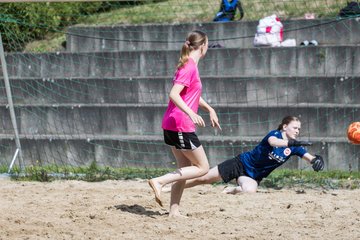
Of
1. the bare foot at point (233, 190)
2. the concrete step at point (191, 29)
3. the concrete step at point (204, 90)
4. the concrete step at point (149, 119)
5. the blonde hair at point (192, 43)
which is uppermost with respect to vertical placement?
the blonde hair at point (192, 43)

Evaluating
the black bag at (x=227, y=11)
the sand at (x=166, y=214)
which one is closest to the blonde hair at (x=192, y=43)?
the sand at (x=166, y=214)

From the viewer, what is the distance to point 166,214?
26.7 feet

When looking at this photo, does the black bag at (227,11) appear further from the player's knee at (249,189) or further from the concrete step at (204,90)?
the player's knee at (249,189)

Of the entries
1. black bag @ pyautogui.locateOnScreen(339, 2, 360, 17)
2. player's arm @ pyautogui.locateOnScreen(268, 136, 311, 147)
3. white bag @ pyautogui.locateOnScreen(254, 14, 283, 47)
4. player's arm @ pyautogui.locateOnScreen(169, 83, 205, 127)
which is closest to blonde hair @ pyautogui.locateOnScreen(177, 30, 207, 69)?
player's arm @ pyautogui.locateOnScreen(169, 83, 205, 127)

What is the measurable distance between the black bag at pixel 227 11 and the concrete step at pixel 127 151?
10.0 feet

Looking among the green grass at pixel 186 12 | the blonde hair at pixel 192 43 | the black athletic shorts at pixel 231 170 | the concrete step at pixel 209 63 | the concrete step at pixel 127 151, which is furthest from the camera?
the green grass at pixel 186 12

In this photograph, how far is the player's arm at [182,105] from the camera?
7195 millimetres

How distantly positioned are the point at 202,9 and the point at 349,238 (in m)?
8.81

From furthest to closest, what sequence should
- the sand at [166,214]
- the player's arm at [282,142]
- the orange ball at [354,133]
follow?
the orange ball at [354,133] → the player's arm at [282,142] → the sand at [166,214]

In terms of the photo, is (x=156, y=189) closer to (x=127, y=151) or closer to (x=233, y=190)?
(x=233, y=190)

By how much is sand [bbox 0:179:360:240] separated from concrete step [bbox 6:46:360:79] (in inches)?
135

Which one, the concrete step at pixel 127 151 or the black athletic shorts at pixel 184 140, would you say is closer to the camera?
the black athletic shorts at pixel 184 140

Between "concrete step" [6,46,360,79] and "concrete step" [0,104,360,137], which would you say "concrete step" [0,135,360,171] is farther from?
"concrete step" [6,46,360,79]

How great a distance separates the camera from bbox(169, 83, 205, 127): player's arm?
283 inches
